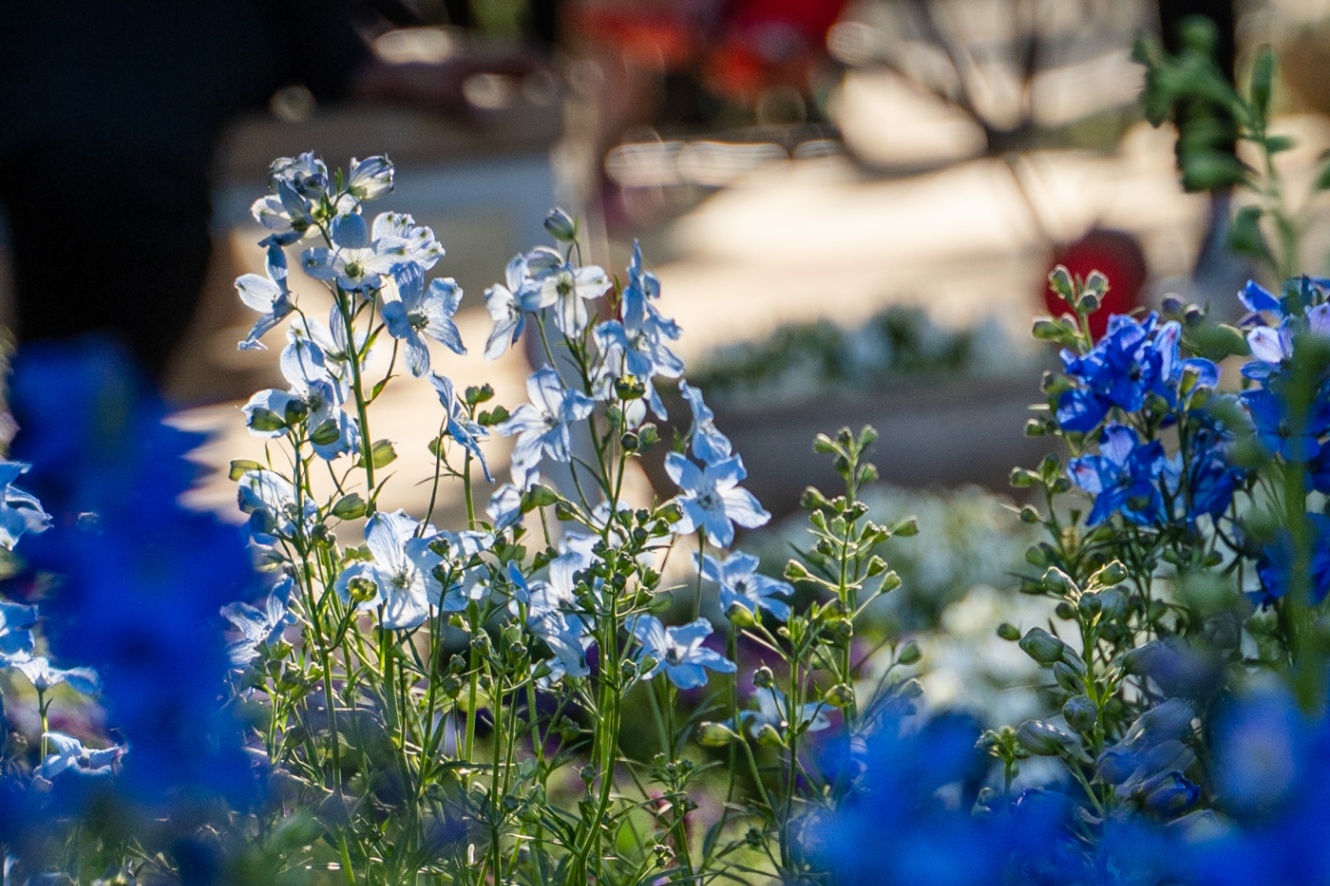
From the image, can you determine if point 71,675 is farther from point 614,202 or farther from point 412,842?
point 614,202

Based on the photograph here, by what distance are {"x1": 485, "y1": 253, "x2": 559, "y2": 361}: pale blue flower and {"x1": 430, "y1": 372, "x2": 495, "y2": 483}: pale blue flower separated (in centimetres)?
6

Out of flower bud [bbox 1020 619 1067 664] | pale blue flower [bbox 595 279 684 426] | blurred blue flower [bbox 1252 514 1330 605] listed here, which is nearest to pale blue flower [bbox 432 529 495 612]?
pale blue flower [bbox 595 279 684 426]

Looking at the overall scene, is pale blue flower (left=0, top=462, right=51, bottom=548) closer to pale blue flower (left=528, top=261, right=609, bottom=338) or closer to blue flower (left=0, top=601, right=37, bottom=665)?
blue flower (left=0, top=601, right=37, bottom=665)

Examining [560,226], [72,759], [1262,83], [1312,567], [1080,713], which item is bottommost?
[72,759]

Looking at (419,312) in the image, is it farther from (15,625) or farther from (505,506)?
(15,625)

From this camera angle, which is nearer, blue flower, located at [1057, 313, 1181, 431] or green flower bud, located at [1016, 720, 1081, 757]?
green flower bud, located at [1016, 720, 1081, 757]

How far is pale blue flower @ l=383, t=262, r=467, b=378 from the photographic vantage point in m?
0.74

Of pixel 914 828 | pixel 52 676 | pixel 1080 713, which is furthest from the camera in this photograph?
pixel 52 676

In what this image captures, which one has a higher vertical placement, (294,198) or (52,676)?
(294,198)

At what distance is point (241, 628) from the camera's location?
705 millimetres

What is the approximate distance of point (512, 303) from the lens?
811mm

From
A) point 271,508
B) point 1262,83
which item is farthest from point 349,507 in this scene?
point 1262,83

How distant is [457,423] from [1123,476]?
35 cm

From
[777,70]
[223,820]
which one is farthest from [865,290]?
[223,820]
